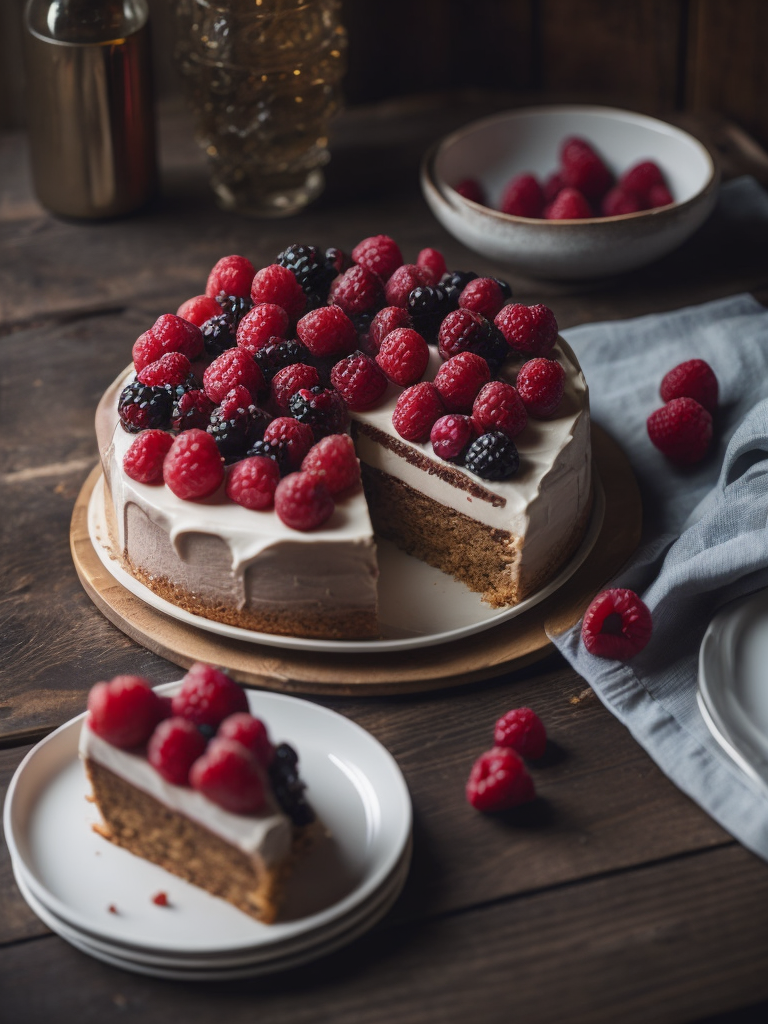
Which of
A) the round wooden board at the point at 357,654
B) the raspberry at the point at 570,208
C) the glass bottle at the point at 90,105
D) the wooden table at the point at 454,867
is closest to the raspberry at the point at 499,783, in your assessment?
the wooden table at the point at 454,867

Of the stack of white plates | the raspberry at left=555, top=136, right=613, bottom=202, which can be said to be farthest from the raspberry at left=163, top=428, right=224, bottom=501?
the raspberry at left=555, top=136, right=613, bottom=202

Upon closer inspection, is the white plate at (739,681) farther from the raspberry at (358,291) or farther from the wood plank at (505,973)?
the raspberry at (358,291)

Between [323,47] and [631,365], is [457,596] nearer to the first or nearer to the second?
[631,365]

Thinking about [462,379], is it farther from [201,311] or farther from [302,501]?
[201,311]

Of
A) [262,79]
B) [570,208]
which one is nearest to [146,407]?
[262,79]

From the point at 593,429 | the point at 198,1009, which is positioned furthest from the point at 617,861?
the point at 593,429
